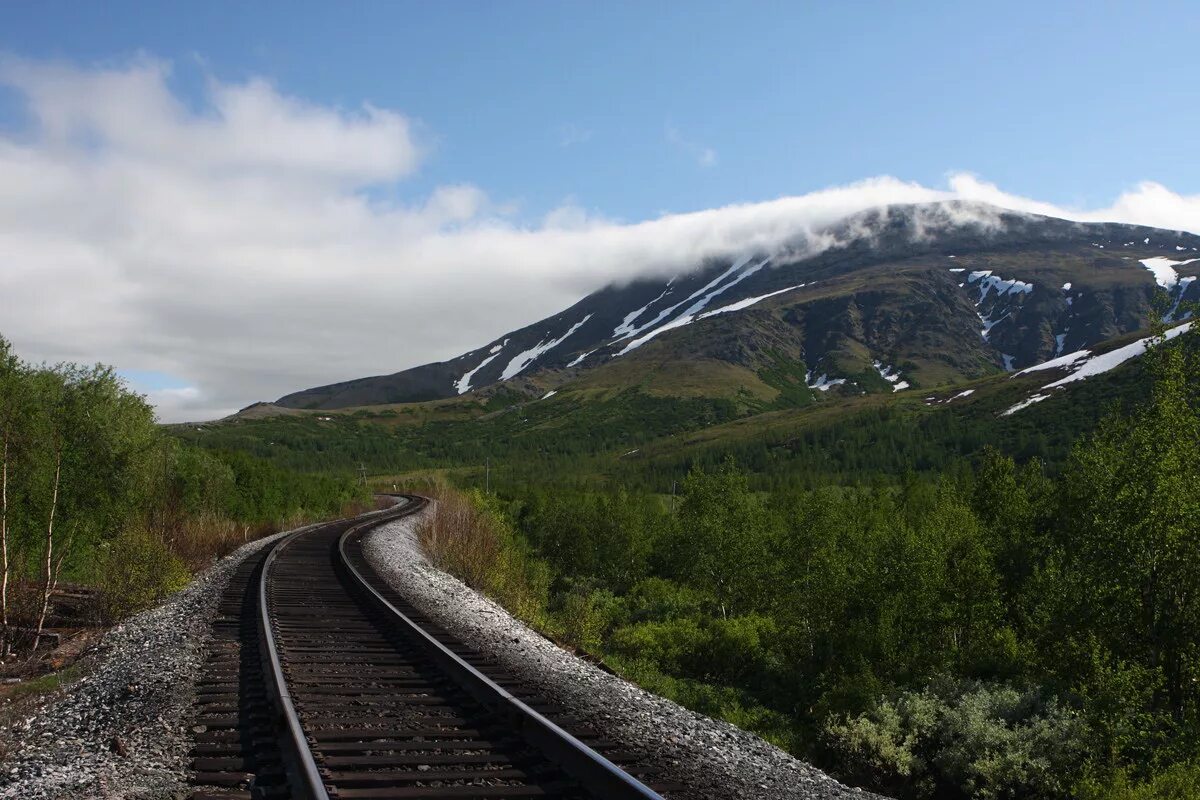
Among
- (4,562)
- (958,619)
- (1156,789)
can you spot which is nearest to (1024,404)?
(958,619)

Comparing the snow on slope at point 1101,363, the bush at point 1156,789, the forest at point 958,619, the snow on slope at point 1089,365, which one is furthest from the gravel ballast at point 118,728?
the snow on slope at point 1101,363

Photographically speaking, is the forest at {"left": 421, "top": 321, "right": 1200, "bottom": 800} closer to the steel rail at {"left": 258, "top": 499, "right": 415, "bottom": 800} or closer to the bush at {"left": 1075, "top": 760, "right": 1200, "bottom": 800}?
the bush at {"left": 1075, "top": 760, "right": 1200, "bottom": 800}

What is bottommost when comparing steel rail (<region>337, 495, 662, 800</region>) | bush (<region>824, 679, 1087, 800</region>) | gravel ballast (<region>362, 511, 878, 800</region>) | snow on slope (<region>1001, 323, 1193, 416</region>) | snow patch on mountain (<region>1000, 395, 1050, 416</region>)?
snow patch on mountain (<region>1000, 395, 1050, 416</region>)

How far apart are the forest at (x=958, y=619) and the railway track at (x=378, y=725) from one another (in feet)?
19.5

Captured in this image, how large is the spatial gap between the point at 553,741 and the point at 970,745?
1008 centimetres

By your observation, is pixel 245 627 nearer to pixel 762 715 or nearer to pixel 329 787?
pixel 329 787

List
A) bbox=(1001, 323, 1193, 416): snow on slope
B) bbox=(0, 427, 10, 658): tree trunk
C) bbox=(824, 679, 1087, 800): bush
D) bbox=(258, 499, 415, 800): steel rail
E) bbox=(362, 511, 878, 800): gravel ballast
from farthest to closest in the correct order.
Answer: bbox=(1001, 323, 1193, 416): snow on slope, bbox=(0, 427, 10, 658): tree trunk, bbox=(824, 679, 1087, 800): bush, bbox=(362, 511, 878, 800): gravel ballast, bbox=(258, 499, 415, 800): steel rail

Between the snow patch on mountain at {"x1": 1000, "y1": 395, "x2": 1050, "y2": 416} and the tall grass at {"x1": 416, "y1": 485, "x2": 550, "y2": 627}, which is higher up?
the tall grass at {"x1": 416, "y1": 485, "x2": 550, "y2": 627}

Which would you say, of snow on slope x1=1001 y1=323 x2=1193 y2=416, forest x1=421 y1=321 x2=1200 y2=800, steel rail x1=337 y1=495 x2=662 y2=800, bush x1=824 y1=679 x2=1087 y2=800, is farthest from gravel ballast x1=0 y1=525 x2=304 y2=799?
snow on slope x1=1001 y1=323 x2=1193 y2=416

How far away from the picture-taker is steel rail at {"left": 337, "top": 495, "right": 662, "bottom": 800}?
19.3ft

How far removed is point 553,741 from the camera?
698cm

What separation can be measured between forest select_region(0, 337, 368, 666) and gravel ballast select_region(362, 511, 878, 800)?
8547mm

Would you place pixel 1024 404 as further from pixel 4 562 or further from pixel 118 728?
pixel 118 728

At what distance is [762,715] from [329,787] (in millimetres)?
21836
